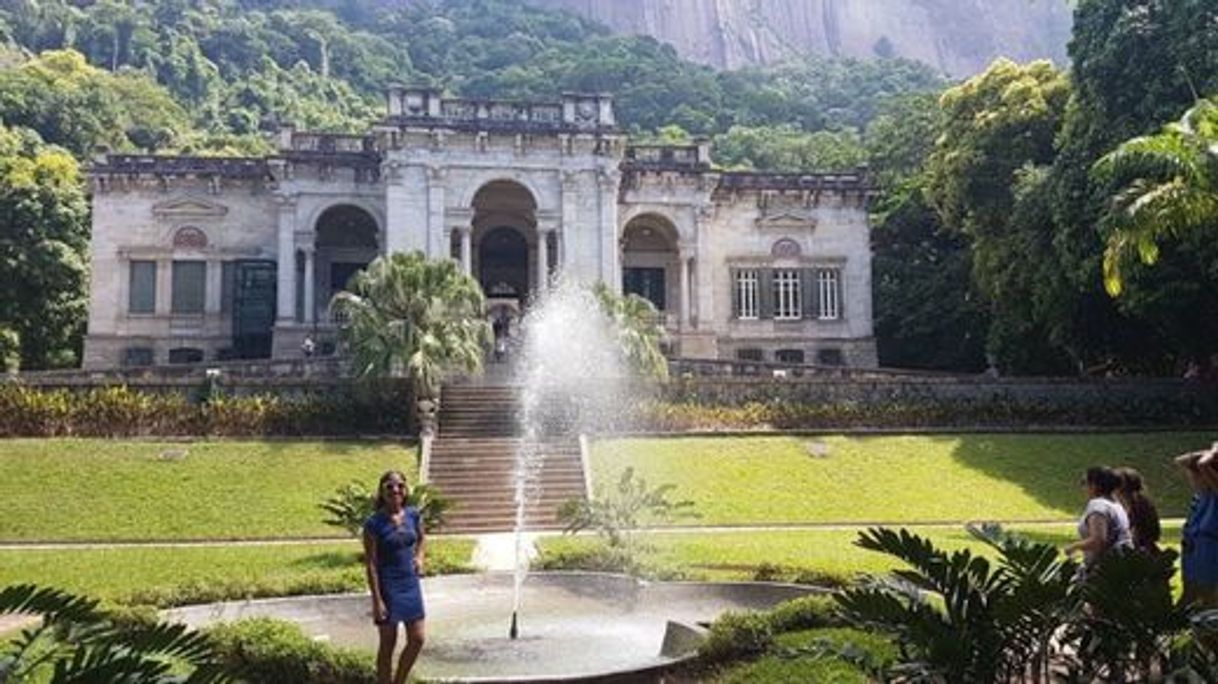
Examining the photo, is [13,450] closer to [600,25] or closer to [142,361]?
[142,361]

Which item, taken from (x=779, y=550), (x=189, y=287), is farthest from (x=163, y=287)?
(x=779, y=550)

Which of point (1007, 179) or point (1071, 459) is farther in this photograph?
point (1007, 179)

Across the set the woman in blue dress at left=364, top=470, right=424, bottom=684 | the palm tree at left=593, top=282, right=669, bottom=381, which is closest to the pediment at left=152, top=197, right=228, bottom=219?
the palm tree at left=593, top=282, right=669, bottom=381

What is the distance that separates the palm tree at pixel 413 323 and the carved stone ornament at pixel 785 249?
19248mm

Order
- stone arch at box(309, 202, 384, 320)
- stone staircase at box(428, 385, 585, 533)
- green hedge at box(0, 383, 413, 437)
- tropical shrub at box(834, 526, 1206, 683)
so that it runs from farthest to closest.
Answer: stone arch at box(309, 202, 384, 320), green hedge at box(0, 383, 413, 437), stone staircase at box(428, 385, 585, 533), tropical shrub at box(834, 526, 1206, 683)

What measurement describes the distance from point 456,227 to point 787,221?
13858 mm

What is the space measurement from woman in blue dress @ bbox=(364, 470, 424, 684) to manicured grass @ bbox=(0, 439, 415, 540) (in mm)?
12204

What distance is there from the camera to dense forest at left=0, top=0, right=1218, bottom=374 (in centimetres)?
2811

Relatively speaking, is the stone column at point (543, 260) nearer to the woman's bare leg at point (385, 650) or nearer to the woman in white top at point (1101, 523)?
the woman's bare leg at point (385, 650)

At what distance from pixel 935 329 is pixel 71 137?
169 ft

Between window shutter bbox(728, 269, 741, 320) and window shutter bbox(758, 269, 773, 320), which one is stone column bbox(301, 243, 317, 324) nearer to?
window shutter bbox(728, 269, 741, 320)

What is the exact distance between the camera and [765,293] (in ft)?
146

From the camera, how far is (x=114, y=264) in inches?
1590

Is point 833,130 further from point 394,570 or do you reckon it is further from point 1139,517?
point 394,570
